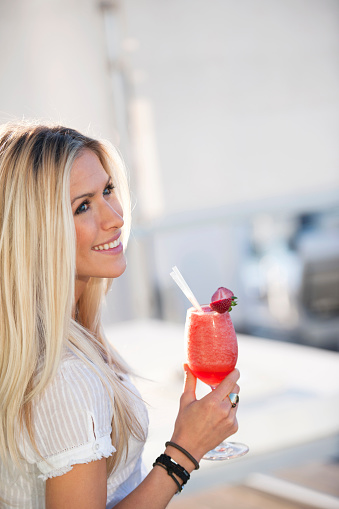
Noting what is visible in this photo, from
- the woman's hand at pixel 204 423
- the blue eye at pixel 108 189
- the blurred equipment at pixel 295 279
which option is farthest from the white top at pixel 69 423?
the blurred equipment at pixel 295 279

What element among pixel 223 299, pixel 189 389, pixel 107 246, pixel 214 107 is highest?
pixel 214 107

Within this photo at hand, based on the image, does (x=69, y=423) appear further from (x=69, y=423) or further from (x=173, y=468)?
(x=173, y=468)

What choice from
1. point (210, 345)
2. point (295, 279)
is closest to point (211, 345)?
point (210, 345)

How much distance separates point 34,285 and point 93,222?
185mm

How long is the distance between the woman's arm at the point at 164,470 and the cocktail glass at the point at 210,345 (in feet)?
0.31

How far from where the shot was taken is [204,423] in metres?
1.09

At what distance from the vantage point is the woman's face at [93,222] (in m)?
1.20

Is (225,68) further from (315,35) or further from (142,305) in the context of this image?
(142,305)

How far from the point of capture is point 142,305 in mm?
4410

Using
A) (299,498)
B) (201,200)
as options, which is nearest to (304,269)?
(201,200)

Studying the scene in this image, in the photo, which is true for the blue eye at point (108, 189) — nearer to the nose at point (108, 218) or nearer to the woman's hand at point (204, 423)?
the nose at point (108, 218)

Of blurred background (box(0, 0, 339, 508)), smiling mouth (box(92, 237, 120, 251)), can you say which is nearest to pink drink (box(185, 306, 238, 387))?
smiling mouth (box(92, 237, 120, 251))

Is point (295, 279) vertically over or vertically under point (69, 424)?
under

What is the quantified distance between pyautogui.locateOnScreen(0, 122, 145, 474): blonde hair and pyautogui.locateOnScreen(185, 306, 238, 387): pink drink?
0.19m
